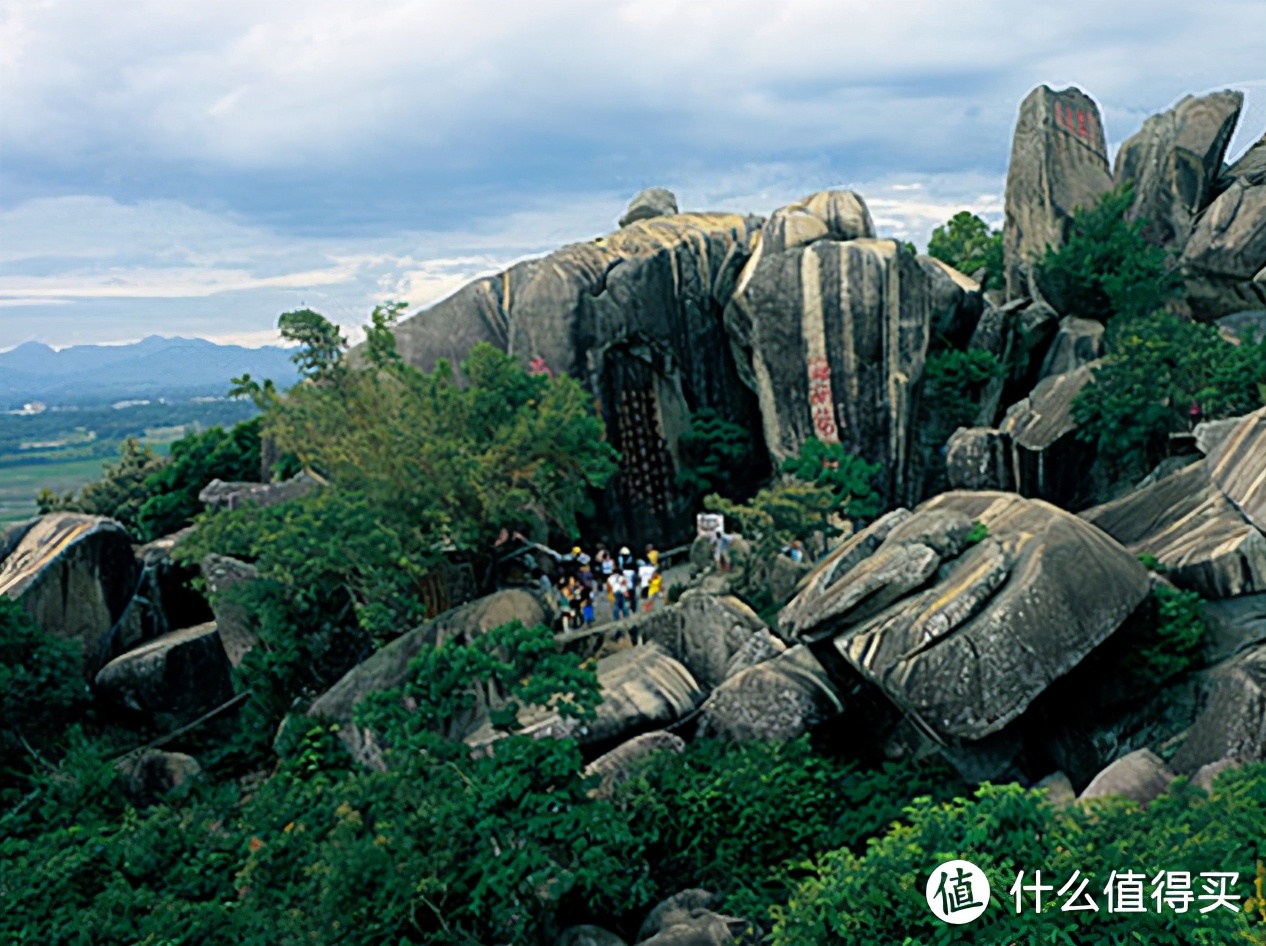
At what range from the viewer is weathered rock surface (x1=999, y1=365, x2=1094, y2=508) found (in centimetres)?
1705

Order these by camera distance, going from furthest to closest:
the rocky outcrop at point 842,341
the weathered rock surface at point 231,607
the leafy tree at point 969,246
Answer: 1. the leafy tree at point 969,246
2. the rocky outcrop at point 842,341
3. the weathered rock surface at point 231,607

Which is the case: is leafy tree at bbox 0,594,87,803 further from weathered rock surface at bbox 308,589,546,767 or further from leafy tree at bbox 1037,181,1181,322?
leafy tree at bbox 1037,181,1181,322

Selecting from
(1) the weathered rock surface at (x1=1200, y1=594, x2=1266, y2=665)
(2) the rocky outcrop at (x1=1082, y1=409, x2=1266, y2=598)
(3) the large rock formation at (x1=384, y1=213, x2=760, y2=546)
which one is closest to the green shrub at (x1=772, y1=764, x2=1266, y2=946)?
(1) the weathered rock surface at (x1=1200, y1=594, x2=1266, y2=665)

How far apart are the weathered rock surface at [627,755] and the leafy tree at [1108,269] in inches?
493

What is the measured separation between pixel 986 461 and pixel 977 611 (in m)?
7.86

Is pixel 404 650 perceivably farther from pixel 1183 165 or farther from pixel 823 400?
pixel 1183 165

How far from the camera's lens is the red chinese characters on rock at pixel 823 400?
65.8 ft

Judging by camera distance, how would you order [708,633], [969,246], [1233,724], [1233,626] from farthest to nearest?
1. [969,246]
2. [708,633]
3. [1233,626]
4. [1233,724]

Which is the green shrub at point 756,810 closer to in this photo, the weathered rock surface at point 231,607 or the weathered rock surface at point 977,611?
the weathered rock surface at point 977,611

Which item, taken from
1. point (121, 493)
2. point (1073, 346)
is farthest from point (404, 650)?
point (1073, 346)

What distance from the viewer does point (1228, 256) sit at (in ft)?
64.1

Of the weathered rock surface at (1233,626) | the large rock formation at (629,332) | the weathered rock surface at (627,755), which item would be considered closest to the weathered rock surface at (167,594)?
the large rock formation at (629,332)

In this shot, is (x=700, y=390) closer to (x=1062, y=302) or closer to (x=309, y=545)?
(x=1062, y=302)

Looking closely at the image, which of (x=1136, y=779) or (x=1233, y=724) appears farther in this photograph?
(x=1233, y=724)
